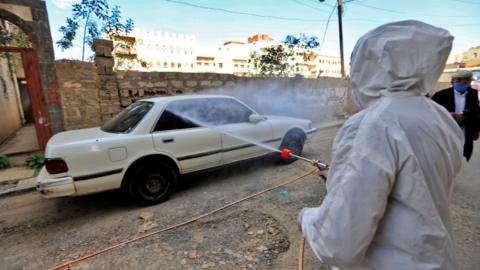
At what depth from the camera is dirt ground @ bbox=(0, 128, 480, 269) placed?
250cm

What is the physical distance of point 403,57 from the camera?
87 cm

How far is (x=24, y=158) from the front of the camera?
573cm

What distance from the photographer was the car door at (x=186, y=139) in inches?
147

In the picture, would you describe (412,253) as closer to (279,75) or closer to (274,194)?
(274,194)

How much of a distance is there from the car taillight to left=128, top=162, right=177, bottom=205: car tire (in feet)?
2.63

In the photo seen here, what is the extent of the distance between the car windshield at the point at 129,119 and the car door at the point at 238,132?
1.13 metres

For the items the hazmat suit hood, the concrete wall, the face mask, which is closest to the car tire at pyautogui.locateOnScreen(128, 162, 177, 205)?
the hazmat suit hood

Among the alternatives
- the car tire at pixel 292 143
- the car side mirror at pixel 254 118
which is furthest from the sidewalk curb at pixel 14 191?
the car tire at pixel 292 143

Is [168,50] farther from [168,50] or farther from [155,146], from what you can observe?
[155,146]

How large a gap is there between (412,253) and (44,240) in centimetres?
364

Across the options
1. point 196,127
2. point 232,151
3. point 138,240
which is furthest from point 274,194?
point 138,240

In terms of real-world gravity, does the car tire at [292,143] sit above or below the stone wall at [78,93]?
below

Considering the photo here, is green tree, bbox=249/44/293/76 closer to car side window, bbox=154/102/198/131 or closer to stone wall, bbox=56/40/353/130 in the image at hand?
stone wall, bbox=56/40/353/130

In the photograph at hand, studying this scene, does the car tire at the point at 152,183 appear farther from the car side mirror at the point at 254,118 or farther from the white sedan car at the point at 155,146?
the car side mirror at the point at 254,118
